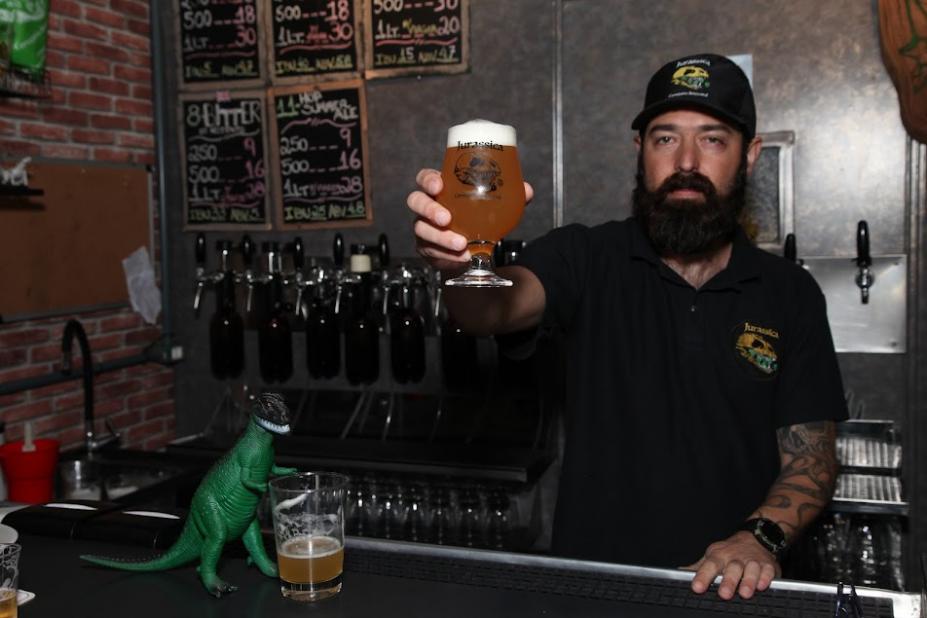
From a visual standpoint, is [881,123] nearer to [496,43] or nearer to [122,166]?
[496,43]

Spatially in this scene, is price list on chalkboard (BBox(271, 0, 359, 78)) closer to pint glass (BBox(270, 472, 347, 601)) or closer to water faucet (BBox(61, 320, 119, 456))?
water faucet (BBox(61, 320, 119, 456))

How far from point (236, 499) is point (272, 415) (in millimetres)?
140

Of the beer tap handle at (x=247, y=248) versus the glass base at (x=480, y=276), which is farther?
the beer tap handle at (x=247, y=248)

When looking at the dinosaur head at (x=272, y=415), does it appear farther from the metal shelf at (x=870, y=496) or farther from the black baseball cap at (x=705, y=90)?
the metal shelf at (x=870, y=496)

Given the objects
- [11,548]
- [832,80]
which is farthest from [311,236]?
[11,548]

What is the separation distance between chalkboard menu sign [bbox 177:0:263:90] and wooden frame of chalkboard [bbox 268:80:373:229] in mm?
204

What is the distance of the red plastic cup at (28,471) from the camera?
2.82 meters

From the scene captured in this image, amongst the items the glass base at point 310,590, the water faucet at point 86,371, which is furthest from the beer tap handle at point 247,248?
the glass base at point 310,590

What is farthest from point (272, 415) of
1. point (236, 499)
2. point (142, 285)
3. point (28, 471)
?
point (142, 285)

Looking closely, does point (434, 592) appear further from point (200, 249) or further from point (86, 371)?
point (200, 249)

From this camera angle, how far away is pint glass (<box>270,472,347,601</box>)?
118 centimetres

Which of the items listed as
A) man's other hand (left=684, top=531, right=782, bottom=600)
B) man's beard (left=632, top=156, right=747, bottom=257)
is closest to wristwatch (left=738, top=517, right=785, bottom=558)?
man's other hand (left=684, top=531, right=782, bottom=600)

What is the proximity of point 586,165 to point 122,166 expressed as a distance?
192 centimetres

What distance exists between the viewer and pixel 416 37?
139 inches
